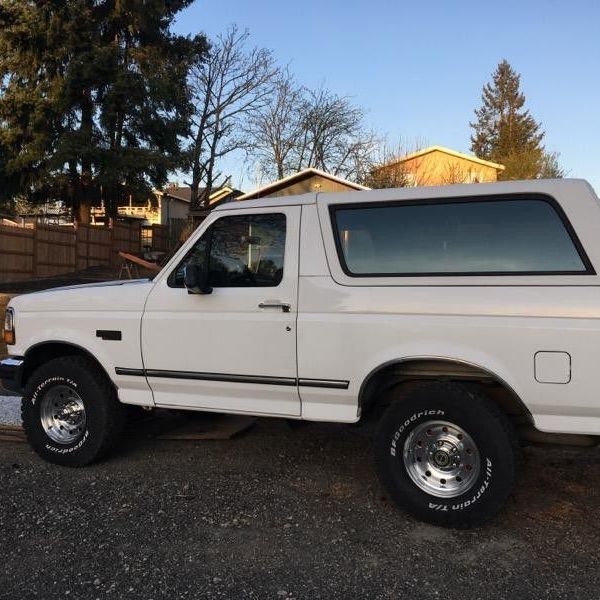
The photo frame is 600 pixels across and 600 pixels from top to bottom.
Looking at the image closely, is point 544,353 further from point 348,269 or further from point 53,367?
point 53,367

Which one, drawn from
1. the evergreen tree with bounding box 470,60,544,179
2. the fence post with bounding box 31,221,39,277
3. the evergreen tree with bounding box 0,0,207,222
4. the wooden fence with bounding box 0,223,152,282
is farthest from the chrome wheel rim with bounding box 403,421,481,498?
the evergreen tree with bounding box 470,60,544,179

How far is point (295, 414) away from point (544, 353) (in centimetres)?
162

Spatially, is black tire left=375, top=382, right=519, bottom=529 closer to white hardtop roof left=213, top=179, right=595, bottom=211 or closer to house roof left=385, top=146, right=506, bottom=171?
white hardtop roof left=213, top=179, right=595, bottom=211

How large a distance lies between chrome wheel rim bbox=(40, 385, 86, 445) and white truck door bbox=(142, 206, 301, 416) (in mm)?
819

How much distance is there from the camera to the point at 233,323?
433 centimetres

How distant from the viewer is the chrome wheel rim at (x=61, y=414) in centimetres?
503

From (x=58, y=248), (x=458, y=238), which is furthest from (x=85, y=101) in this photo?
(x=458, y=238)

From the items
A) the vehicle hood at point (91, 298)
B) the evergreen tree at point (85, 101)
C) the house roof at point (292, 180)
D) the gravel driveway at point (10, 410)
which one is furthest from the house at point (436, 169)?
the vehicle hood at point (91, 298)

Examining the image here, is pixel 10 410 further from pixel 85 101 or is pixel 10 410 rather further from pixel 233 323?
pixel 85 101

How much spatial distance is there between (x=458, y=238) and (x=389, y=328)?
0.70 metres

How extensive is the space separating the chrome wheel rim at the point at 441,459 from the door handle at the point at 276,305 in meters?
1.11

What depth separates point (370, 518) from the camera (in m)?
4.10

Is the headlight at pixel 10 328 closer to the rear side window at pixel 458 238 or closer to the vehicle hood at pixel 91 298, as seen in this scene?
the vehicle hood at pixel 91 298

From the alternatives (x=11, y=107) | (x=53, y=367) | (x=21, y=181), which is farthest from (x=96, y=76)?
(x=53, y=367)
